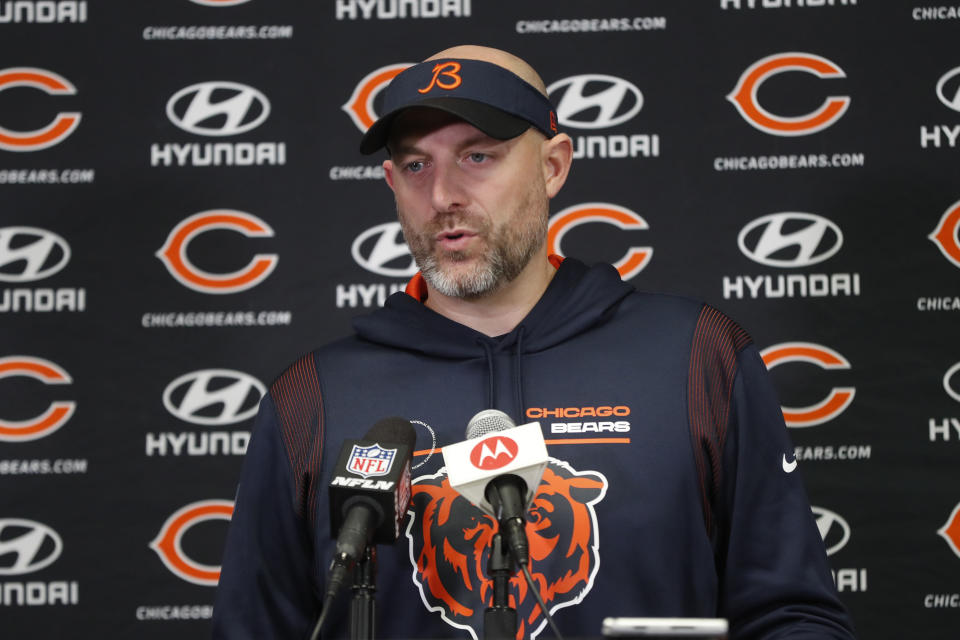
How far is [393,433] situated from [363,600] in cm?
18

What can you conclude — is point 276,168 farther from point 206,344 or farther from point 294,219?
point 206,344

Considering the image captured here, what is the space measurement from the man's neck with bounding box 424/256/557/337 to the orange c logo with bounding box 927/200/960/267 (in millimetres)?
1315

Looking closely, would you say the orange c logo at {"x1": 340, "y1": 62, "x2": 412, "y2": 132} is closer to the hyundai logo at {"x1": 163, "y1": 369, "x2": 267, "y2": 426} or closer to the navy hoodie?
the hyundai logo at {"x1": 163, "y1": 369, "x2": 267, "y2": 426}

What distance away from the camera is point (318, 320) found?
2.40 metres

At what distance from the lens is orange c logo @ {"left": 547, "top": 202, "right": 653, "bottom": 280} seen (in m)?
2.39

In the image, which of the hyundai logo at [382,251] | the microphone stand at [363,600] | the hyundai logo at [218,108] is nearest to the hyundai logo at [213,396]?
the hyundai logo at [382,251]

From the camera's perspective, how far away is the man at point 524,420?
1.27 metres

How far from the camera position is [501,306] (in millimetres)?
1495

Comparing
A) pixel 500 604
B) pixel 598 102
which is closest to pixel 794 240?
pixel 598 102

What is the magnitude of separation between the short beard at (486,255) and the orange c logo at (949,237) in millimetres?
1362

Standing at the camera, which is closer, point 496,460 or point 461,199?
point 496,460

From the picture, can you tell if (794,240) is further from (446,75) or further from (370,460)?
(370,460)

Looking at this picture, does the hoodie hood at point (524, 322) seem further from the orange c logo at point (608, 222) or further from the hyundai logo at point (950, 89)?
the hyundai logo at point (950, 89)

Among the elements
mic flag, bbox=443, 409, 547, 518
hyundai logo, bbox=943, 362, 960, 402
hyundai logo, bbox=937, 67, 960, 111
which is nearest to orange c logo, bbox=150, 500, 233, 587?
mic flag, bbox=443, 409, 547, 518
